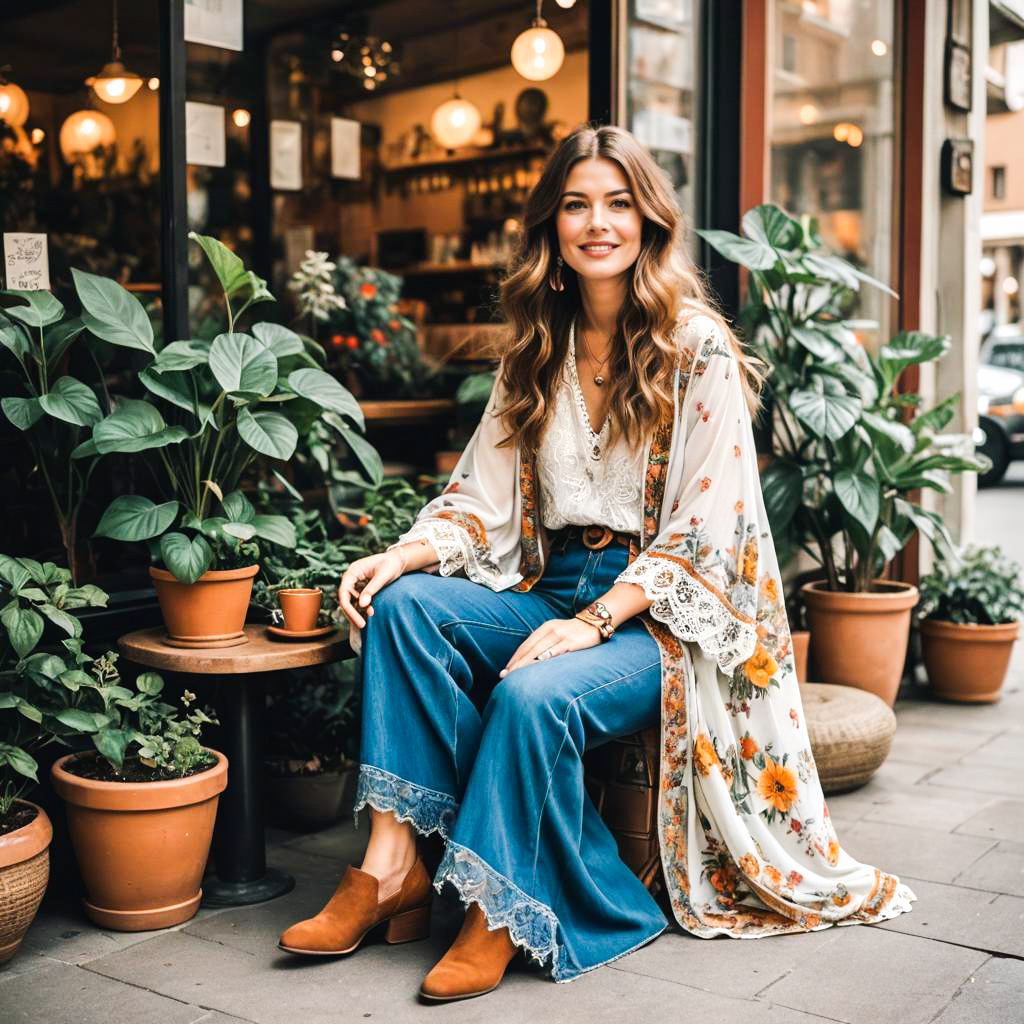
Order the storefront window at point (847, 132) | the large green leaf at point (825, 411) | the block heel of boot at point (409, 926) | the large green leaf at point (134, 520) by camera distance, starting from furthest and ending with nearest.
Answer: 1. the storefront window at point (847, 132)
2. the large green leaf at point (825, 411)
3. the large green leaf at point (134, 520)
4. the block heel of boot at point (409, 926)

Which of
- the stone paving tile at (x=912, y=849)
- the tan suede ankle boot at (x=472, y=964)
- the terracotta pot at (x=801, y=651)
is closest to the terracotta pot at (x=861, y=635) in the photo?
the terracotta pot at (x=801, y=651)

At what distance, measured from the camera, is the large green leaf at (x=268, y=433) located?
2.77 meters

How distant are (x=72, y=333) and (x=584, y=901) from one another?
158 centimetres

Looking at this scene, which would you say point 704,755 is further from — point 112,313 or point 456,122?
point 456,122

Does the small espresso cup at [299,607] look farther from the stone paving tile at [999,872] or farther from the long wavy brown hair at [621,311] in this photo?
the stone paving tile at [999,872]

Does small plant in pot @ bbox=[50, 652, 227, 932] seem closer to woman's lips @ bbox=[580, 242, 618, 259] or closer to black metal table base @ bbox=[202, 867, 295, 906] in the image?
black metal table base @ bbox=[202, 867, 295, 906]

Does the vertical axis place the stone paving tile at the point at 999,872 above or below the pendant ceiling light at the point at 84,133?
below

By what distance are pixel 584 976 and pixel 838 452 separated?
7.68 ft

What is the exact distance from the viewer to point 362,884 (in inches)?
100

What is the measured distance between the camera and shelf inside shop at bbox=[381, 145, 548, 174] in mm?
8375

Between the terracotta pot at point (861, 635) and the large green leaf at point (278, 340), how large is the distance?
220 cm

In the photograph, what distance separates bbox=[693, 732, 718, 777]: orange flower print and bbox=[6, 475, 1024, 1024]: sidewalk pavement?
34 centimetres

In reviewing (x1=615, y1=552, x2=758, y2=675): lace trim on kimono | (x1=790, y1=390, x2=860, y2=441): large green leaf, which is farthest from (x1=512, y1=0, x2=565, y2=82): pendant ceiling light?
(x1=615, y1=552, x2=758, y2=675): lace trim on kimono

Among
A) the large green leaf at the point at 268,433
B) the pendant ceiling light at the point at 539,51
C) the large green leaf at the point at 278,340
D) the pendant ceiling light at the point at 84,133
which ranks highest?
the pendant ceiling light at the point at 539,51
